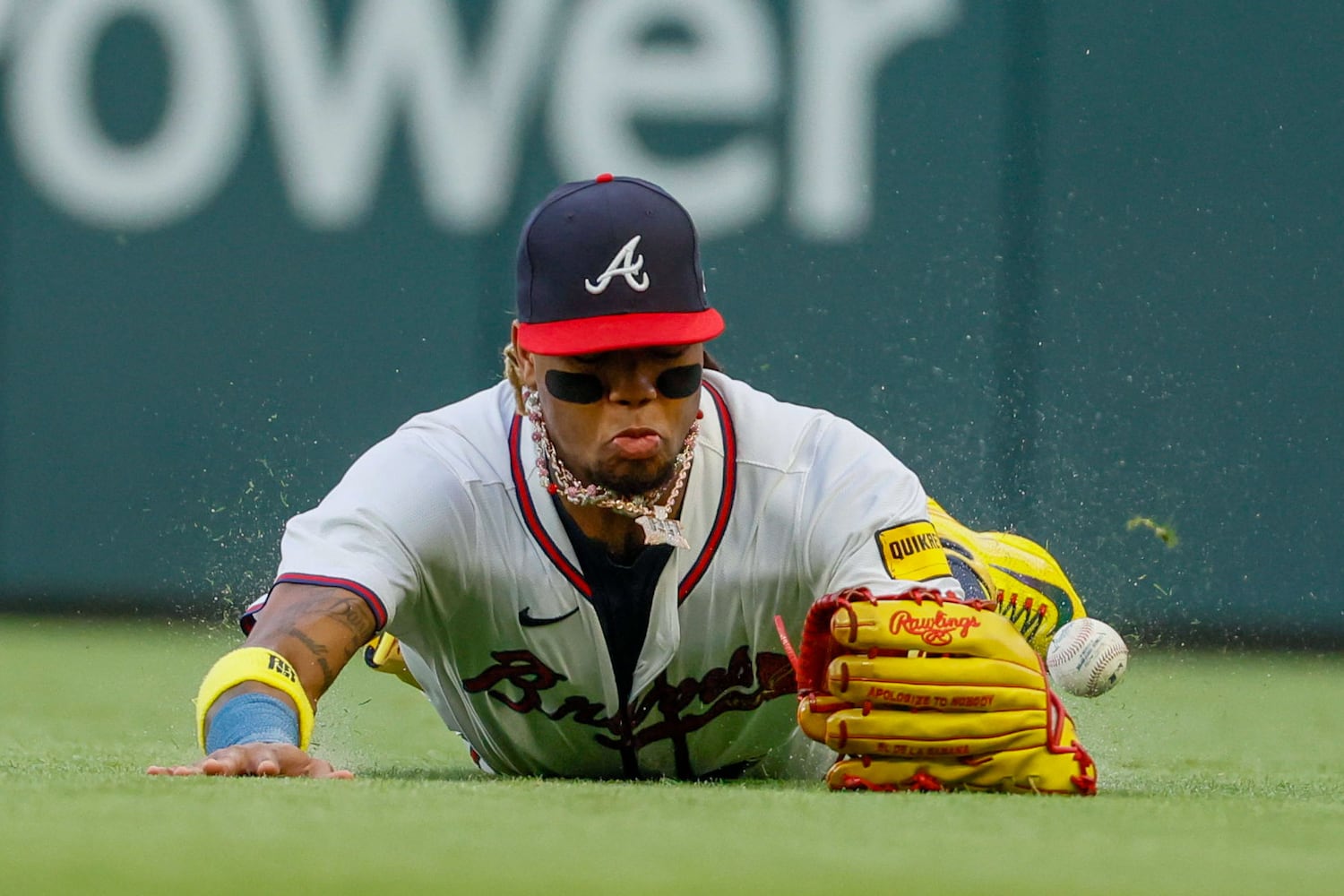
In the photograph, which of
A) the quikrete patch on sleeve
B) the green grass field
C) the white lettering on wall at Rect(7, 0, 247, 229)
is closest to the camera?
the green grass field

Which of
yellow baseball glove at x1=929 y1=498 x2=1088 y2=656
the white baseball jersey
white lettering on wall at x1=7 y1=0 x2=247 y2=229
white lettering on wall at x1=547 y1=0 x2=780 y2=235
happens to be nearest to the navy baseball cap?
the white baseball jersey

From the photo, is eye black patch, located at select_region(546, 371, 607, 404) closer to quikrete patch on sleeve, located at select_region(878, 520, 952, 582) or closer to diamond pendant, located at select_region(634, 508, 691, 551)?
diamond pendant, located at select_region(634, 508, 691, 551)

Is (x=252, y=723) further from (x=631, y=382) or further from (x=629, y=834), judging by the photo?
(x=629, y=834)

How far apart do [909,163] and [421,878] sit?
570 cm

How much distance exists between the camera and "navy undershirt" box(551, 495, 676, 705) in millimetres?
3363

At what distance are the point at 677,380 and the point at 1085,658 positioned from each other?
60.4 inches

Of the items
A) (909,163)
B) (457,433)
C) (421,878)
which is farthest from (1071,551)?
(421,878)

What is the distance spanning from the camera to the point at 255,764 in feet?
9.39

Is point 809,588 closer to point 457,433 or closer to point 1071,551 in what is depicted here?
point 457,433

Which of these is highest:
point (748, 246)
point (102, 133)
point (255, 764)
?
point (102, 133)

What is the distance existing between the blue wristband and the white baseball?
1936 millimetres

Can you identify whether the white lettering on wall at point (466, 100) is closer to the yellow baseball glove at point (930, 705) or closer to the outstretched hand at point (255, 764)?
the yellow baseball glove at point (930, 705)

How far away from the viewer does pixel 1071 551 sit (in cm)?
670

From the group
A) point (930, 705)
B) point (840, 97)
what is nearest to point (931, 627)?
point (930, 705)
